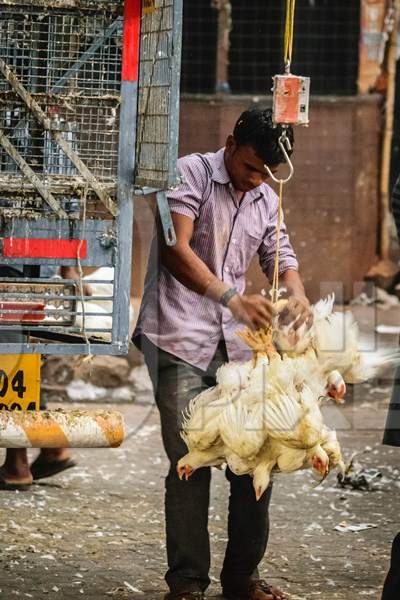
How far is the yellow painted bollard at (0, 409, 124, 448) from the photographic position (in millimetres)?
4074

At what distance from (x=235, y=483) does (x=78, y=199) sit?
4.77 feet

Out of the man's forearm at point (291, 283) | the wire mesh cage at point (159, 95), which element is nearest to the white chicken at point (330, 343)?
the man's forearm at point (291, 283)

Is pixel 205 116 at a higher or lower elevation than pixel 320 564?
higher

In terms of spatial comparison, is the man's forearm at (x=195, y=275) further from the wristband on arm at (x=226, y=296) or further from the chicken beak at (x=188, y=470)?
the chicken beak at (x=188, y=470)

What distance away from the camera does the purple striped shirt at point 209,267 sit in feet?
15.3

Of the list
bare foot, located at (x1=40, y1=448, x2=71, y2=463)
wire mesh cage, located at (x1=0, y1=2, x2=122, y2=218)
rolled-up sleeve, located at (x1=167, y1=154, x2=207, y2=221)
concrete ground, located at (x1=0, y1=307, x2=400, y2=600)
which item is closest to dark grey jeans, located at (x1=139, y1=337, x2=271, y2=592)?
concrete ground, located at (x1=0, y1=307, x2=400, y2=600)

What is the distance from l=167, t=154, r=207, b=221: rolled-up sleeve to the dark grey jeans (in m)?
0.57

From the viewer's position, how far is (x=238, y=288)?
486cm

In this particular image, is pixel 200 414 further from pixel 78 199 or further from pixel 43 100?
pixel 43 100

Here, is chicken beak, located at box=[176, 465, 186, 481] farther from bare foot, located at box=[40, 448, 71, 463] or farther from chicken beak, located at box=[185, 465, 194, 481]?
bare foot, located at box=[40, 448, 71, 463]

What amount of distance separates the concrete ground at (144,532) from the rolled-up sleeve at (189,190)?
1650 mm

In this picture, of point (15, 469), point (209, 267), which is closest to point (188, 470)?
point (209, 267)

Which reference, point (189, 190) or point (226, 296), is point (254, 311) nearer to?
point (226, 296)

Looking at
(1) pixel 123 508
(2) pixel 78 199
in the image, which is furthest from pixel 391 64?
(2) pixel 78 199
